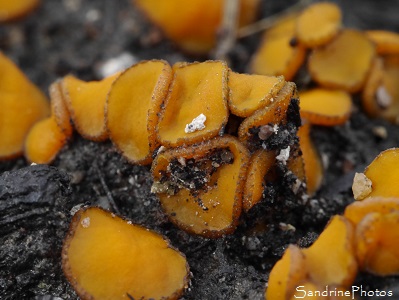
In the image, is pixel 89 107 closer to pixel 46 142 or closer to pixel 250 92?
pixel 46 142

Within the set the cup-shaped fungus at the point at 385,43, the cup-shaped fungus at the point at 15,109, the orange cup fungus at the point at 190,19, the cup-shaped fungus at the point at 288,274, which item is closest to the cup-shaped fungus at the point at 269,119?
the cup-shaped fungus at the point at 288,274

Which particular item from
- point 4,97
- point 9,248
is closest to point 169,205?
point 9,248

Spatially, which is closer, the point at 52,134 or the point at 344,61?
the point at 52,134

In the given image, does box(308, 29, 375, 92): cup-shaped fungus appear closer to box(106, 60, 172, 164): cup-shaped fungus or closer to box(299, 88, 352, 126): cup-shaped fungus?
box(299, 88, 352, 126): cup-shaped fungus

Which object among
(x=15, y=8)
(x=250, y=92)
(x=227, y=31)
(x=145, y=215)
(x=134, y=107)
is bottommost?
(x=145, y=215)

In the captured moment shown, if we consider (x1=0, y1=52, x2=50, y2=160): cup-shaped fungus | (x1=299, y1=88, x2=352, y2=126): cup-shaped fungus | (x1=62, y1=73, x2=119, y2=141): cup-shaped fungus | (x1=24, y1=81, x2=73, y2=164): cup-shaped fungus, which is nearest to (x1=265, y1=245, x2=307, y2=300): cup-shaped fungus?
(x1=299, y1=88, x2=352, y2=126): cup-shaped fungus

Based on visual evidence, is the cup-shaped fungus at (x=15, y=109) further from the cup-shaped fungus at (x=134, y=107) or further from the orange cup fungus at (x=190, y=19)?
the orange cup fungus at (x=190, y=19)

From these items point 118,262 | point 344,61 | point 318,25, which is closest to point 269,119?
point 118,262
